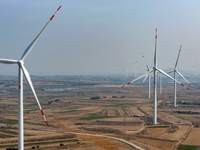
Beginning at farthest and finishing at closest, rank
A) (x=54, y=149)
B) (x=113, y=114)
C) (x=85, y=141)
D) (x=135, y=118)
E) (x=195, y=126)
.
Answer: (x=113, y=114)
(x=135, y=118)
(x=195, y=126)
(x=85, y=141)
(x=54, y=149)

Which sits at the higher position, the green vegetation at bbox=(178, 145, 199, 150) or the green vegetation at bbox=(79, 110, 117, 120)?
the green vegetation at bbox=(79, 110, 117, 120)

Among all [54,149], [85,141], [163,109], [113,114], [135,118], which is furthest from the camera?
[163,109]

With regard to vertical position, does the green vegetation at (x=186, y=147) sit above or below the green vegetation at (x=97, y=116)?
below

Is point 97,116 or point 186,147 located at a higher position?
point 97,116

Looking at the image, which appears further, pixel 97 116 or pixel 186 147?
pixel 97 116

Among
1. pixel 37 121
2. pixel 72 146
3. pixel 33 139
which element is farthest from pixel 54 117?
pixel 72 146

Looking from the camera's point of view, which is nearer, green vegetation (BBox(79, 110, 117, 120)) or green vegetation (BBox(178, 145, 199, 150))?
green vegetation (BBox(178, 145, 199, 150))

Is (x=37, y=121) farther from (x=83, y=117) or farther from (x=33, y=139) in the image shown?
(x=33, y=139)

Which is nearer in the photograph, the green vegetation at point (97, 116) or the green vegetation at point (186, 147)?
the green vegetation at point (186, 147)

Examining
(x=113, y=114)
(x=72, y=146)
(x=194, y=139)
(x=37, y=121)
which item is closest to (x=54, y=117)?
(x=37, y=121)

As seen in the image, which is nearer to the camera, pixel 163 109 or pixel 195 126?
pixel 195 126
